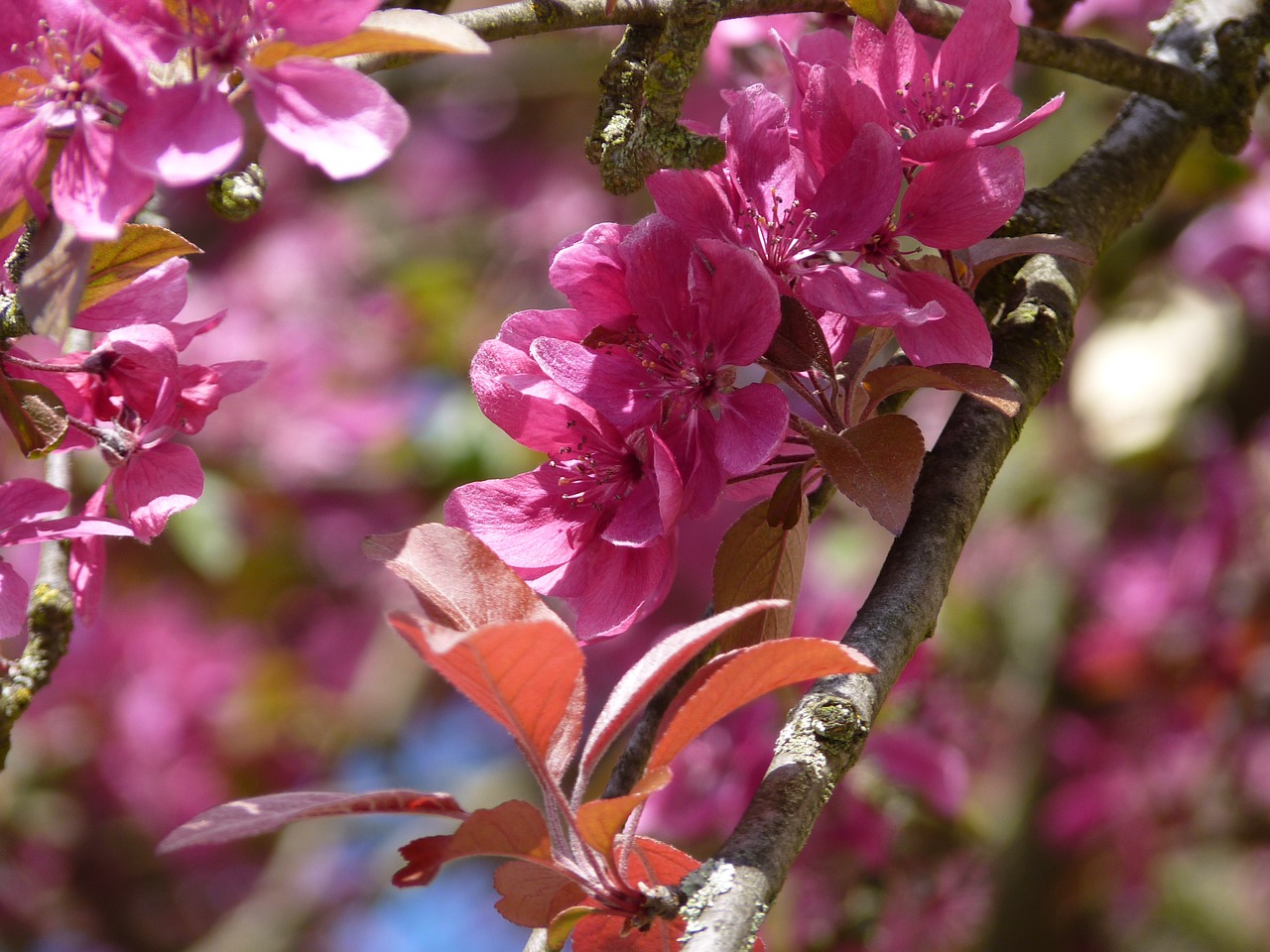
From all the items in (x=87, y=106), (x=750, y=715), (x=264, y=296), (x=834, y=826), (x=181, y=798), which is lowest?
(x=181, y=798)

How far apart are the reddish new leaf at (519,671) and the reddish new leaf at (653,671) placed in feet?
0.08

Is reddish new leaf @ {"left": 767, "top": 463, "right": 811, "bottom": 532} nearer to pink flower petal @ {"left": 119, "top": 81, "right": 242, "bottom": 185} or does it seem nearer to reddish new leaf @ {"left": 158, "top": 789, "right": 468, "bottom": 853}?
reddish new leaf @ {"left": 158, "top": 789, "right": 468, "bottom": 853}

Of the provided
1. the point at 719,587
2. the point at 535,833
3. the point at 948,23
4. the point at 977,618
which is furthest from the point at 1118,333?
the point at 535,833

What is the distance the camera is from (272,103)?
67 cm

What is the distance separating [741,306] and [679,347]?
0.06 metres

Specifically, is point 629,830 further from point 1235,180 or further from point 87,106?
point 1235,180

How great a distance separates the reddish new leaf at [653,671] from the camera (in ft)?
2.05

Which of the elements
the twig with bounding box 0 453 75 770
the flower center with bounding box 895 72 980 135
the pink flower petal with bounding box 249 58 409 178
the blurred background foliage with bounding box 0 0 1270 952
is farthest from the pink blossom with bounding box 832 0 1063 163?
the blurred background foliage with bounding box 0 0 1270 952

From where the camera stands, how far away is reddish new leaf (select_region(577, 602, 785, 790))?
2.05 ft

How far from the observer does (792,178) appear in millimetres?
787

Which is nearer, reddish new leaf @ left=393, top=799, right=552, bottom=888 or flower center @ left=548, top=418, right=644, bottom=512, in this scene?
reddish new leaf @ left=393, top=799, right=552, bottom=888

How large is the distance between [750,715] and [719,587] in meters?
0.84

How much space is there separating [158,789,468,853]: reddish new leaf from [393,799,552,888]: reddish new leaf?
2 cm

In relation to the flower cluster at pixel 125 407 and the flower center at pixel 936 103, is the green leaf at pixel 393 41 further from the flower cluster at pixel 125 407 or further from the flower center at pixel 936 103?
the flower center at pixel 936 103
